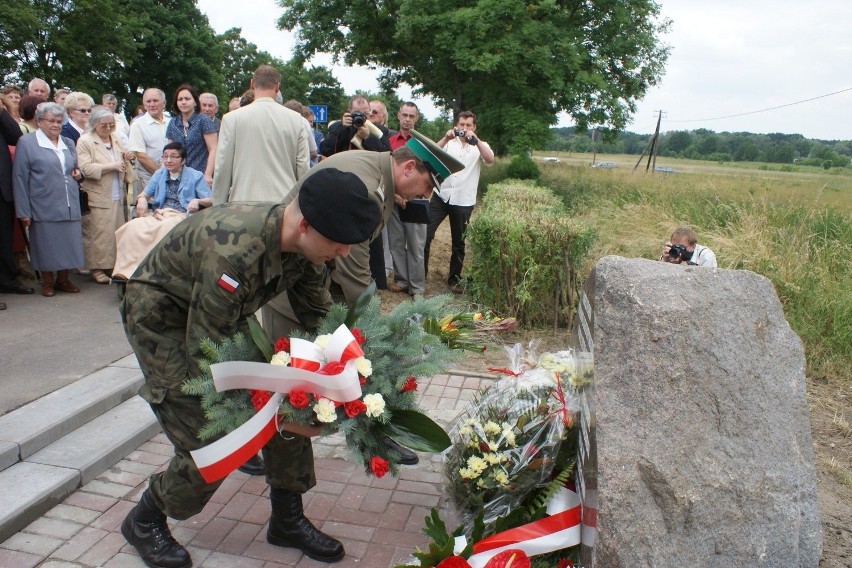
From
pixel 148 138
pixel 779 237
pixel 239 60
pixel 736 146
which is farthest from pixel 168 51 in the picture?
pixel 779 237

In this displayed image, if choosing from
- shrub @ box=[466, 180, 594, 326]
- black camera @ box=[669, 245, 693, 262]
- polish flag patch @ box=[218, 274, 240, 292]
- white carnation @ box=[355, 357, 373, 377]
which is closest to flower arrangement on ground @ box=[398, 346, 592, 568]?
white carnation @ box=[355, 357, 373, 377]

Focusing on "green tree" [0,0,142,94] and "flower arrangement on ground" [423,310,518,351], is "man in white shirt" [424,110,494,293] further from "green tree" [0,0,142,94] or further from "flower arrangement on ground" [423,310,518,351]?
"green tree" [0,0,142,94]

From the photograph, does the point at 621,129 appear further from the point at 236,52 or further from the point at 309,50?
the point at 236,52

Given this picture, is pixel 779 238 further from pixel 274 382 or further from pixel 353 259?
pixel 274 382

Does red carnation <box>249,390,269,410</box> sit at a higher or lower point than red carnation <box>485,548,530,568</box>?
higher

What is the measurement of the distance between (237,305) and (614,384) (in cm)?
138

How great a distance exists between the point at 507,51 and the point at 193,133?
1514 centimetres

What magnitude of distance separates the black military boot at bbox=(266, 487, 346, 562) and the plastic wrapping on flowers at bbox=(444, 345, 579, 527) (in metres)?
0.59

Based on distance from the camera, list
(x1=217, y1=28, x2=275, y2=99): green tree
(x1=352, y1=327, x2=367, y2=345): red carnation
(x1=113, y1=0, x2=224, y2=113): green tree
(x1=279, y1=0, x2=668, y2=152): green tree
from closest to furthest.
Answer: (x1=352, y1=327, x2=367, y2=345): red carnation, (x1=279, y1=0, x2=668, y2=152): green tree, (x1=113, y1=0, x2=224, y2=113): green tree, (x1=217, y1=28, x2=275, y2=99): green tree

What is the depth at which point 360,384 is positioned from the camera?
2516 millimetres

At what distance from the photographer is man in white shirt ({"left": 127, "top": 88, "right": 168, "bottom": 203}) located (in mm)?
6535

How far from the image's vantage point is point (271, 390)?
2.50m

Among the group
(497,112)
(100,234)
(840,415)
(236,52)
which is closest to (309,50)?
(497,112)

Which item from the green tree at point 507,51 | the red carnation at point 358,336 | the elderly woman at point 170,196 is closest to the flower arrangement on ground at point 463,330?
the red carnation at point 358,336
